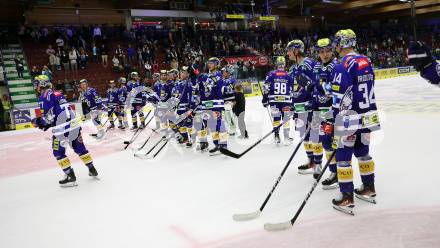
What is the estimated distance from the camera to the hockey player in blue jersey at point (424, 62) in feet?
8.14

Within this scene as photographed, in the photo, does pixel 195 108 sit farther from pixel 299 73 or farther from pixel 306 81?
pixel 306 81

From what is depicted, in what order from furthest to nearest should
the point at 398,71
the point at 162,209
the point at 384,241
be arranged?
1. the point at 398,71
2. the point at 162,209
3. the point at 384,241

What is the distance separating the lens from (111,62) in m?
19.2

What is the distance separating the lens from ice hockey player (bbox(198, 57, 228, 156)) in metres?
6.38

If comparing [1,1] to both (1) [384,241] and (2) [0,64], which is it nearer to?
(2) [0,64]

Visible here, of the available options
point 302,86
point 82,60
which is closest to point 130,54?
point 82,60

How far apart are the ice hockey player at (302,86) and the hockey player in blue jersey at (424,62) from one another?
181 cm

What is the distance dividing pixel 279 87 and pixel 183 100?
224 cm

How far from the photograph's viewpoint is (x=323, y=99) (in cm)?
423

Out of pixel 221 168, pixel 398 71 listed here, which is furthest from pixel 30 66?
pixel 398 71

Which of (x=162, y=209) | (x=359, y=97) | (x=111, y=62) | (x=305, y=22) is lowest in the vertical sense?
(x=162, y=209)

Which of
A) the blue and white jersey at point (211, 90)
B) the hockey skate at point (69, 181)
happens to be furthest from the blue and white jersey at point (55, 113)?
the blue and white jersey at point (211, 90)

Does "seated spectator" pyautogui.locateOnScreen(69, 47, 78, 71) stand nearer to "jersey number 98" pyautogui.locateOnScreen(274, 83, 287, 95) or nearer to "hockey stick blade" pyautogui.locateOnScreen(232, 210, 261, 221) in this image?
"jersey number 98" pyautogui.locateOnScreen(274, 83, 287, 95)

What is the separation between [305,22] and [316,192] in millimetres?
31087
